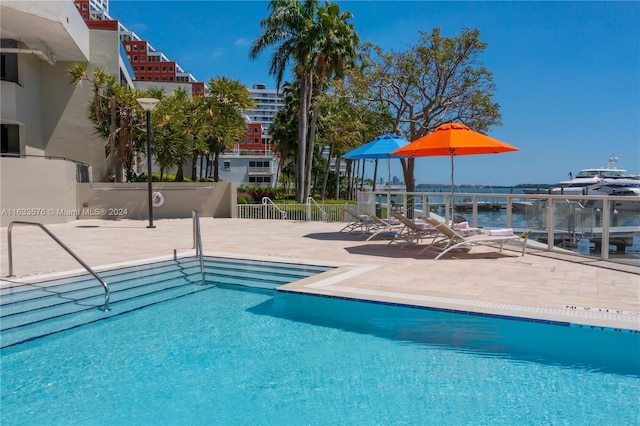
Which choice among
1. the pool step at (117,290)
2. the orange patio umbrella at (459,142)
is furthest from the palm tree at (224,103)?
the pool step at (117,290)

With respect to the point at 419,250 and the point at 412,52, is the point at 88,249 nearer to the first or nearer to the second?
the point at 419,250

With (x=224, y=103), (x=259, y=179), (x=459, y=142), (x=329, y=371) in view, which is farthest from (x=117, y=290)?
(x=259, y=179)

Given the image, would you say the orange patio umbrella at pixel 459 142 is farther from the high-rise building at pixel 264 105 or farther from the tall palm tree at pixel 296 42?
the high-rise building at pixel 264 105

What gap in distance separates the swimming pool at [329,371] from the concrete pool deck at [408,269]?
11.4 inches

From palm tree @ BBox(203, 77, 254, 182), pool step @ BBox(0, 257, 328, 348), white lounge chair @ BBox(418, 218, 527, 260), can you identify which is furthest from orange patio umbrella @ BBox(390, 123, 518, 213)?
palm tree @ BBox(203, 77, 254, 182)

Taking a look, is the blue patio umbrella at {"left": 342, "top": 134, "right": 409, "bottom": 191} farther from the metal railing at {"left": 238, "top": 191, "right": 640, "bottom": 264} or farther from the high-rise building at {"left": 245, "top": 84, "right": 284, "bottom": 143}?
the high-rise building at {"left": 245, "top": 84, "right": 284, "bottom": 143}

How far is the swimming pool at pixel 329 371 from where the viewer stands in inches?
150

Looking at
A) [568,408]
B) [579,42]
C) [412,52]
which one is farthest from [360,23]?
[568,408]

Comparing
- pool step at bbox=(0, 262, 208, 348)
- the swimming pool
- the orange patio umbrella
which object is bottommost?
the swimming pool

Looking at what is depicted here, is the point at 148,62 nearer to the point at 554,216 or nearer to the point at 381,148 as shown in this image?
the point at 381,148

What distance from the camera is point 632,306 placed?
527cm

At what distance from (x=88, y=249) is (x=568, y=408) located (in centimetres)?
970

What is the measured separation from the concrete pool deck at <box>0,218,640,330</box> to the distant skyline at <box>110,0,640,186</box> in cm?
410

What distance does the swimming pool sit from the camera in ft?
12.5
